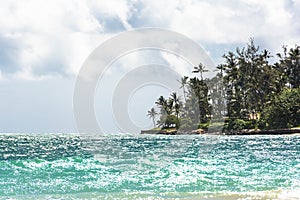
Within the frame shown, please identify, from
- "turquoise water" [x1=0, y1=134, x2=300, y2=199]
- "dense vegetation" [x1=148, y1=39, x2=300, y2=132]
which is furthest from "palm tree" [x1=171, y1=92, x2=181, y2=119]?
"turquoise water" [x1=0, y1=134, x2=300, y2=199]

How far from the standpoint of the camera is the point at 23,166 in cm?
2564

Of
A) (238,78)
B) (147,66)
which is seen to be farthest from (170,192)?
(238,78)

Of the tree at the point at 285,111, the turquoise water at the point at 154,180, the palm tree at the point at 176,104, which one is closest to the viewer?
the turquoise water at the point at 154,180

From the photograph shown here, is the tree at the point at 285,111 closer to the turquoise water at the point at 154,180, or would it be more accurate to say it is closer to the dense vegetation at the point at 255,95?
the dense vegetation at the point at 255,95

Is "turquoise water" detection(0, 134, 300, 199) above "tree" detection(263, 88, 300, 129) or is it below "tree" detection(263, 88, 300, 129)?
below

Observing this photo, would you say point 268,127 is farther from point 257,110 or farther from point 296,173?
point 296,173

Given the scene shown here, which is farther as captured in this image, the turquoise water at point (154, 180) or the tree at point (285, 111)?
the tree at point (285, 111)

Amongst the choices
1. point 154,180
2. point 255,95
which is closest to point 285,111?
point 255,95

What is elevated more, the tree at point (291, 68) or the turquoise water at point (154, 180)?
the tree at point (291, 68)

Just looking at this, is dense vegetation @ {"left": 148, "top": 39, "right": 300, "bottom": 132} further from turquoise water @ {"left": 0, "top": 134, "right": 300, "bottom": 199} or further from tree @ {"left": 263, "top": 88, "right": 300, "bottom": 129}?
turquoise water @ {"left": 0, "top": 134, "right": 300, "bottom": 199}

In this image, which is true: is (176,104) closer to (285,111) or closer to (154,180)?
(285,111)

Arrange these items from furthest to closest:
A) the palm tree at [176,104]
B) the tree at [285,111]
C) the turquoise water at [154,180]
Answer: the palm tree at [176,104] < the tree at [285,111] < the turquoise water at [154,180]

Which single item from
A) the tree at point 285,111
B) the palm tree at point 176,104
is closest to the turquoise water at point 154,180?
Answer: the tree at point 285,111

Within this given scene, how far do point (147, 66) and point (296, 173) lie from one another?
49.3 ft
